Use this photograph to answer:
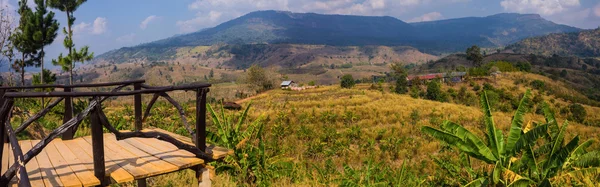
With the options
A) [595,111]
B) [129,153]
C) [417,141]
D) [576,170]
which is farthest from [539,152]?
[595,111]

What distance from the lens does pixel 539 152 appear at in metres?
4.14

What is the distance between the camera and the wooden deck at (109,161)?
272cm

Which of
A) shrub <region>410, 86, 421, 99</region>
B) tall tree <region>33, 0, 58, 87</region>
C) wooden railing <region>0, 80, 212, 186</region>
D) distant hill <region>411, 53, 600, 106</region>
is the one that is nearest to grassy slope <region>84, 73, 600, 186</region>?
wooden railing <region>0, 80, 212, 186</region>

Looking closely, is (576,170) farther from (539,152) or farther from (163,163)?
(163,163)

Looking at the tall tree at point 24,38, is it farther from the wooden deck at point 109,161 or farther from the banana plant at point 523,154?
the banana plant at point 523,154

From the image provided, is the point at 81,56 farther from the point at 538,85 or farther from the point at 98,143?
the point at 538,85

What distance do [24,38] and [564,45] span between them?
209016 millimetres

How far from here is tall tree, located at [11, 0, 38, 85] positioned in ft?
73.4

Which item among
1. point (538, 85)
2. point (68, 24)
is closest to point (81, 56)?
point (68, 24)

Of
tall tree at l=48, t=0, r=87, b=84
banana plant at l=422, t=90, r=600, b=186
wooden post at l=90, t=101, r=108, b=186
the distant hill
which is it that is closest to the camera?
wooden post at l=90, t=101, r=108, b=186

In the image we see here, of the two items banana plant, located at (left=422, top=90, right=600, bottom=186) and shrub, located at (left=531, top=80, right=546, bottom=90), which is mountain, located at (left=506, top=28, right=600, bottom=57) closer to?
shrub, located at (left=531, top=80, right=546, bottom=90)

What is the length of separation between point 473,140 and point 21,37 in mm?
26477

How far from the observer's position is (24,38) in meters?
22.7

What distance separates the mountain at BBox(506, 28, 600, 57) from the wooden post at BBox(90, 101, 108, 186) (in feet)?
585
